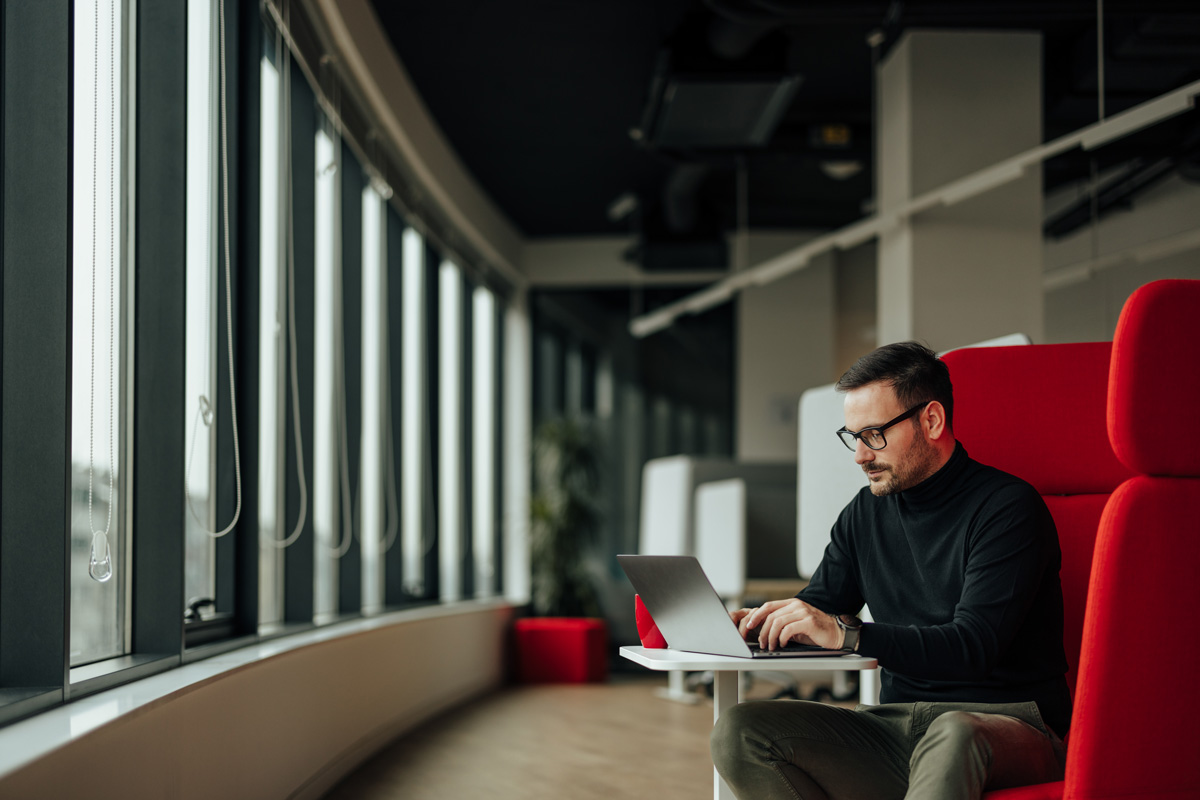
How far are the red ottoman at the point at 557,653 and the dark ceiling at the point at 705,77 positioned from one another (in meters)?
3.00

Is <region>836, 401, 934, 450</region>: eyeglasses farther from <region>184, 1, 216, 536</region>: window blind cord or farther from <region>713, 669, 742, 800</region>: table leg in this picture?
<region>184, 1, 216, 536</region>: window blind cord

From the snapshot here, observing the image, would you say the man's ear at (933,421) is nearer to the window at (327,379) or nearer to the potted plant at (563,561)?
the window at (327,379)

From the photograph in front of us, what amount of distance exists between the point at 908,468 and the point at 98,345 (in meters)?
1.92

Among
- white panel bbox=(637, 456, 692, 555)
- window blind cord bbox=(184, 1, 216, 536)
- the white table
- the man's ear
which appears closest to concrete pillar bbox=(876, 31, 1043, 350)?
white panel bbox=(637, 456, 692, 555)

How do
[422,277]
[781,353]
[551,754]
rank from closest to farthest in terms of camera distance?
[551,754]
[422,277]
[781,353]

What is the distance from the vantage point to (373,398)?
545cm

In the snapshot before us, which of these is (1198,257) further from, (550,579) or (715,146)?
(550,579)

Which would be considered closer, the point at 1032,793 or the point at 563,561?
the point at 1032,793

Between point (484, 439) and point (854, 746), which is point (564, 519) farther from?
point (854, 746)

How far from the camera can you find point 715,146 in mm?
5820

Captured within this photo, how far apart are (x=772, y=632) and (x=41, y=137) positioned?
177cm

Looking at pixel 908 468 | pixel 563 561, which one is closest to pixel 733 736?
pixel 908 468

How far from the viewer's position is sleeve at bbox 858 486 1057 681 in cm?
172

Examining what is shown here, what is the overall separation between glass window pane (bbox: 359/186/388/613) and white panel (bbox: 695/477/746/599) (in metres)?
1.74
